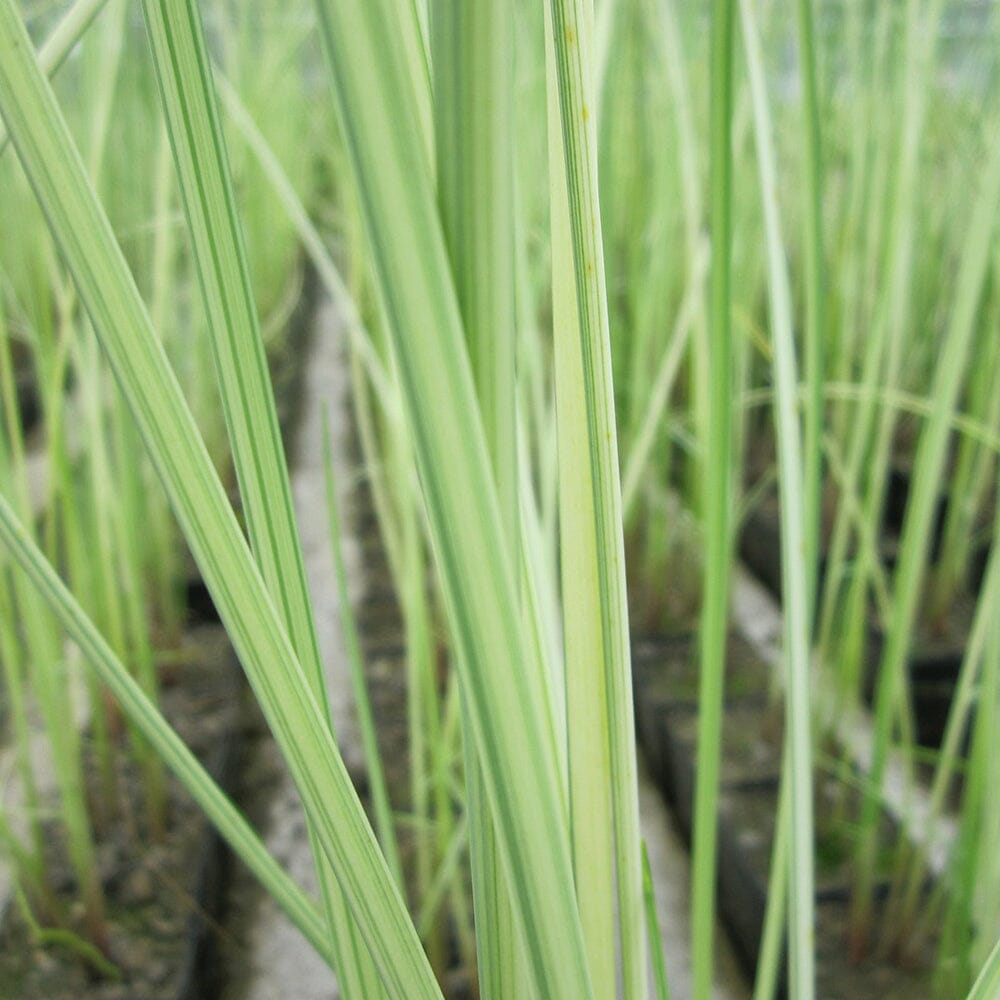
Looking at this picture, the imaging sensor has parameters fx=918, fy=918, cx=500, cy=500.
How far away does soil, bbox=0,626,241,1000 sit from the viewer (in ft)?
1.47

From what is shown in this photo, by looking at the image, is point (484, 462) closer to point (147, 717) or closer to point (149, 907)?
point (147, 717)

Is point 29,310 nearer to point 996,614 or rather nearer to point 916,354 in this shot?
point 996,614

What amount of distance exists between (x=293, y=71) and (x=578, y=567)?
1478mm

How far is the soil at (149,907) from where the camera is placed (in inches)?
17.6

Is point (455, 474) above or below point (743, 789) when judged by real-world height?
above

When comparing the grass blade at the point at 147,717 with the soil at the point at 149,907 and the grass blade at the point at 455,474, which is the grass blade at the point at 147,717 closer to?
the grass blade at the point at 455,474

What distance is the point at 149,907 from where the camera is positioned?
0.49 m

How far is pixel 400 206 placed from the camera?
0.12 meters

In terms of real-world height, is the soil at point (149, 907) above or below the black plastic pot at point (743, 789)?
above

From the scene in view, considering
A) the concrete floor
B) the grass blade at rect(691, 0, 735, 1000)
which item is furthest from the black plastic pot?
the grass blade at rect(691, 0, 735, 1000)

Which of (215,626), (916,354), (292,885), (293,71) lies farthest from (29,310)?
(293,71)

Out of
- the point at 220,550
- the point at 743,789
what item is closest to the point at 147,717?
the point at 220,550

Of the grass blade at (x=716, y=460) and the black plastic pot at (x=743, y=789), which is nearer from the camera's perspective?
the grass blade at (x=716, y=460)

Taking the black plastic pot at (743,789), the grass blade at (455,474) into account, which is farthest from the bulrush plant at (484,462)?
the black plastic pot at (743,789)
